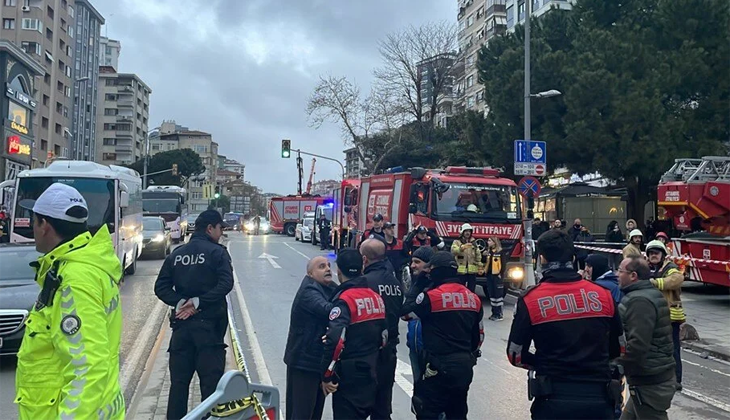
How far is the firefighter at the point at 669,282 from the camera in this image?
6.80 m

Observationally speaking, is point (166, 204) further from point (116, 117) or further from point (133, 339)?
point (116, 117)

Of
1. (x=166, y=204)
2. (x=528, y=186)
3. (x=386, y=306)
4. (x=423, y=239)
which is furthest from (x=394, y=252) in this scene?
(x=166, y=204)

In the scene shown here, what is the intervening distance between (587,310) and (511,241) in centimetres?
1046

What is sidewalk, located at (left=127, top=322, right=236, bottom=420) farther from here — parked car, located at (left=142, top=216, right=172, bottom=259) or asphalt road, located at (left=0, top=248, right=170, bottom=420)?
parked car, located at (left=142, top=216, right=172, bottom=259)

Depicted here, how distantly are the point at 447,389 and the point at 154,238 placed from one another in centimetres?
2117

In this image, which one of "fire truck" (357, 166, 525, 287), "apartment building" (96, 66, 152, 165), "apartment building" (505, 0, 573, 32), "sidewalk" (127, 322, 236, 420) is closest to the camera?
"sidewalk" (127, 322, 236, 420)

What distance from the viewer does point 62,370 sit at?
2.44 metres

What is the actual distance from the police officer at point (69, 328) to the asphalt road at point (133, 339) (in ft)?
13.8

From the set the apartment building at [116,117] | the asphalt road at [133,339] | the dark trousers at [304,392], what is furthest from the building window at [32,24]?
the dark trousers at [304,392]

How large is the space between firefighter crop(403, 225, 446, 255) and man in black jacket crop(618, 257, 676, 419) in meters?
7.29

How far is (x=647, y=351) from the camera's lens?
457cm

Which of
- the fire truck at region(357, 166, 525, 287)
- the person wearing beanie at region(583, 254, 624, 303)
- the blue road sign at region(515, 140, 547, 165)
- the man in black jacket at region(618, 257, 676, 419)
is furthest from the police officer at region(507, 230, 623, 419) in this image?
the blue road sign at region(515, 140, 547, 165)

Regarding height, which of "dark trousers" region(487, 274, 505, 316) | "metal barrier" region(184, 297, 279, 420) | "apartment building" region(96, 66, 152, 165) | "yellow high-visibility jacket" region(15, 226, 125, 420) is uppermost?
"apartment building" region(96, 66, 152, 165)

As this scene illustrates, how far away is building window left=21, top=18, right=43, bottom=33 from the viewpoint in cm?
6112
